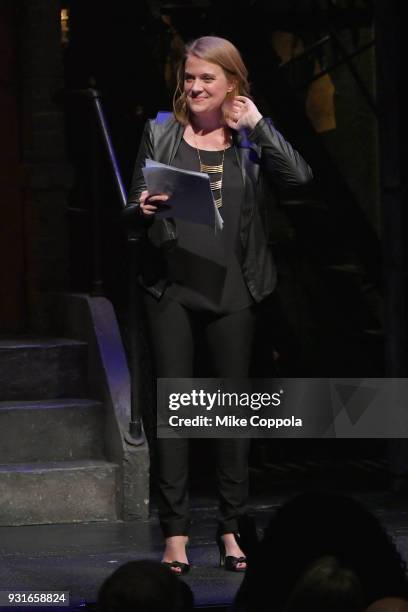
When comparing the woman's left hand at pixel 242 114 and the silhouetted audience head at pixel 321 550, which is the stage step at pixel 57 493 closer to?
the woman's left hand at pixel 242 114

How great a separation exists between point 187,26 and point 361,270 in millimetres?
1826

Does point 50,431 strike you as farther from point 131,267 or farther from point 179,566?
point 179,566

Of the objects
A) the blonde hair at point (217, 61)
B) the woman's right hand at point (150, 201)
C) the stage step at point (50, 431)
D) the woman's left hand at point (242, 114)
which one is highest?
the blonde hair at point (217, 61)

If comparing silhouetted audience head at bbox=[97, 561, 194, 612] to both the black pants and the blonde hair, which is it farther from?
the blonde hair

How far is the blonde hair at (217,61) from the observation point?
15.8ft

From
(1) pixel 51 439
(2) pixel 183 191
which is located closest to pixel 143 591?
(2) pixel 183 191

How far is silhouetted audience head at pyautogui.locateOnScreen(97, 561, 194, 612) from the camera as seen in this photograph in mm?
2510

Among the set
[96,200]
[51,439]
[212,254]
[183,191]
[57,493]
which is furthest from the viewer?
[96,200]

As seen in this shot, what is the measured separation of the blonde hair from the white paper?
359 mm

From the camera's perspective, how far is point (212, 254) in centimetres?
491

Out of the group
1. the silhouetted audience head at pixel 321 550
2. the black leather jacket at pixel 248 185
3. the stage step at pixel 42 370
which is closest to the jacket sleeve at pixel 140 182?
the black leather jacket at pixel 248 185

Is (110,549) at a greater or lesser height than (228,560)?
lesser

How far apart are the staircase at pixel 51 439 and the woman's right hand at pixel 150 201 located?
181 centimetres

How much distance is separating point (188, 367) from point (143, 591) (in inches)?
95.7
